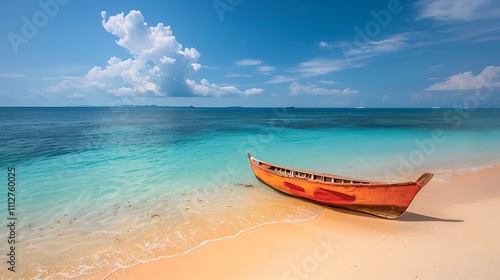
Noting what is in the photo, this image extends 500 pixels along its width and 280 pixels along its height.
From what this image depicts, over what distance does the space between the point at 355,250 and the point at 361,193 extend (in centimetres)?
254

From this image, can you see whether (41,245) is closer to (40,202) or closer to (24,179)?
(40,202)

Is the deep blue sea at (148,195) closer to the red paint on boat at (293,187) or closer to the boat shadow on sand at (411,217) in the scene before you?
the red paint on boat at (293,187)

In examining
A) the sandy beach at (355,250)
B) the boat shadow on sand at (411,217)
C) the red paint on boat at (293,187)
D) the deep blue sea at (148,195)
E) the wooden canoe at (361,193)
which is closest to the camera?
the sandy beach at (355,250)

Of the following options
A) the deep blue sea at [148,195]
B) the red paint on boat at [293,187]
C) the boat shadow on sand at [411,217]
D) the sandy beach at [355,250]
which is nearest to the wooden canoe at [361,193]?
the red paint on boat at [293,187]

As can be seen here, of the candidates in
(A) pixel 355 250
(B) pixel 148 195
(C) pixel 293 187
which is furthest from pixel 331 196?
(B) pixel 148 195

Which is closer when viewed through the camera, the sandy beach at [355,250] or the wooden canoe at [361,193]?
the sandy beach at [355,250]

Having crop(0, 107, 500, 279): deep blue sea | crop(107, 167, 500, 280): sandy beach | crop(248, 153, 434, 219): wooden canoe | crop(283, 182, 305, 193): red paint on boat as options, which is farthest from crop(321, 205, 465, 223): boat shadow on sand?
crop(283, 182, 305, 193): red paint on boat

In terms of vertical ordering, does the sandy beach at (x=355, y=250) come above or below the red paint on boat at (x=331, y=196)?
below

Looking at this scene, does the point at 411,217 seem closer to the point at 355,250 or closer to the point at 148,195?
the point at 355,250

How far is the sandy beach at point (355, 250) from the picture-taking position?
6.49 meters

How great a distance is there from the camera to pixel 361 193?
9320 mm

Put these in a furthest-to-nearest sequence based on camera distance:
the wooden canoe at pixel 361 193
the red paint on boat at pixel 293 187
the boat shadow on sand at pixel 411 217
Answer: the red paint on boat at pixel 293 187
the boat shadow on sand at pixel 411 217
the wooden canoe at pixel 361 193

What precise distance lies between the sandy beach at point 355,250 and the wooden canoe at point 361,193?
46 centimetres

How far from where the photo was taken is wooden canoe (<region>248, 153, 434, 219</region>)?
8.60 metres
